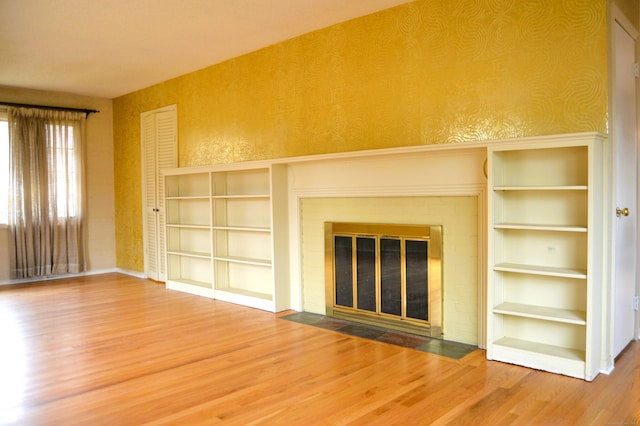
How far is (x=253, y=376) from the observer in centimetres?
321

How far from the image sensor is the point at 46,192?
7129 millimetres

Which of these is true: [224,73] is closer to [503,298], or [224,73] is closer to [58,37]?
[58,37]

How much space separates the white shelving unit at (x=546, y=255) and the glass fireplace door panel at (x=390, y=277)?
0.90 metres

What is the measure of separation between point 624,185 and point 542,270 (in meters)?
0.94

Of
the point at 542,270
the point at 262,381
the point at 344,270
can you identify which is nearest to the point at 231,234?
the point at 344,270

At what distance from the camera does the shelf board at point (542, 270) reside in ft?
10.1

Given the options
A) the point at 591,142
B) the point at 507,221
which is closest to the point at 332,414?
the point at 507,221

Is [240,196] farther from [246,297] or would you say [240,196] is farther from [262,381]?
[262,381]

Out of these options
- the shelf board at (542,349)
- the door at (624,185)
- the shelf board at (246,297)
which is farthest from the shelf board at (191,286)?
the door at (624,185)

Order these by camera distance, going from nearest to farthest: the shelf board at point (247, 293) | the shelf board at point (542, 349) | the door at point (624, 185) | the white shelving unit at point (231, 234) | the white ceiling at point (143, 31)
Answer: the shelf board at point (542, 349) → the door at point (624, 185) → the white ceiling at point (143, 31) → the white shelving unit at point (231, 234) → the shelf board at point (247, 293)

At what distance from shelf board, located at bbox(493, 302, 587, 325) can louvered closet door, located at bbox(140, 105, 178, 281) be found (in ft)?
15.4

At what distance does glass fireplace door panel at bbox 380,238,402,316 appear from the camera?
4.16 m

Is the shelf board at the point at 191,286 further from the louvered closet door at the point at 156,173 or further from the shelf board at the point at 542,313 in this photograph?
the shelf board at the point at 542,313

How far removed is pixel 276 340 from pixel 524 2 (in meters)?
3.09
